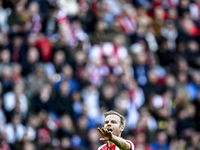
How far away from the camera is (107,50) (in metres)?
15.4

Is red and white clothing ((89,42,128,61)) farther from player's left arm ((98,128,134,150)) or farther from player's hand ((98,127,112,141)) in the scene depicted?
player's hand ((98,127,112,141))

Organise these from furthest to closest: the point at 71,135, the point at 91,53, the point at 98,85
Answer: the point at 91,53 < the point at 98,85 < the point at 71,135

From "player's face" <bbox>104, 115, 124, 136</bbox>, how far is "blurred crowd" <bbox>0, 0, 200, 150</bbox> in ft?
21.9

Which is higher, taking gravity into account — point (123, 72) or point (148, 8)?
point (148, 8)

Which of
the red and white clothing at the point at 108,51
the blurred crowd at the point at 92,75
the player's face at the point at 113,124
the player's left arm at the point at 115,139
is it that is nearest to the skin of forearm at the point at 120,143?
the player's left arm at the point at 115,139

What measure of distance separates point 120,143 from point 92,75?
9.21m

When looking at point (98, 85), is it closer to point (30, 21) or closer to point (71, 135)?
point (71, 135)

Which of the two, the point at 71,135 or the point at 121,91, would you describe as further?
the point at 121,91

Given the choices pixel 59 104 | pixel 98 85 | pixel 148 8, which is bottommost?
pixel 59 104

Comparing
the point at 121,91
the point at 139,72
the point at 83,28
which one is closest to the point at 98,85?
the point at 121,91

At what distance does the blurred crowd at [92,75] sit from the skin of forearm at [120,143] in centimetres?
702

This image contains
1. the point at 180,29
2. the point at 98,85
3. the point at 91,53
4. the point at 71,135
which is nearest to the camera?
the point at 71,135

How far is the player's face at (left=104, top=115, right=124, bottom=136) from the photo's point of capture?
5.80 metres

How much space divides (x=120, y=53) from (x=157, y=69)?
1452 mm
